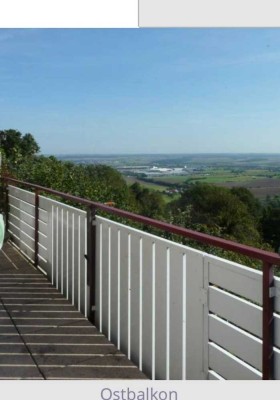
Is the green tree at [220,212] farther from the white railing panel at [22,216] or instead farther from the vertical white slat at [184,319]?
the vertical white slat at [184,319]

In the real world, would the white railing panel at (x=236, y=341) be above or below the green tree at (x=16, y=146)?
below

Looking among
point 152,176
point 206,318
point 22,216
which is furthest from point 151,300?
point 152,176

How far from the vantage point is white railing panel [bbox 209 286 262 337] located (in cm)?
175

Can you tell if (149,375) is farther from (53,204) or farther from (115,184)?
(115,184)

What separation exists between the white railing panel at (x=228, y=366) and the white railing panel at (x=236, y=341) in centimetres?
2

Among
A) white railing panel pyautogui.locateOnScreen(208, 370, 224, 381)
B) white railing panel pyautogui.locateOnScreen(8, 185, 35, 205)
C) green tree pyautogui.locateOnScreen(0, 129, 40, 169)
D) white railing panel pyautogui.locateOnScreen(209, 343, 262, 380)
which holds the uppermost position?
green tree pyautogui.locateOnScreen(0, 129, 40, 169)

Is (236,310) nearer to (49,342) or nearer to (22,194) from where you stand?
(49,342)

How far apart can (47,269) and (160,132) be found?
13.1m

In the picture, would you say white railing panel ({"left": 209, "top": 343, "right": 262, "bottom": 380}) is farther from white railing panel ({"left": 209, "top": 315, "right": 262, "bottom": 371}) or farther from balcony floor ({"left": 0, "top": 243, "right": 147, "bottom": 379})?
balcony floor ({"left": 0, "top": 243, "right": 147, "bottom": 379})

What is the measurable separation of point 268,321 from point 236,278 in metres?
0.21

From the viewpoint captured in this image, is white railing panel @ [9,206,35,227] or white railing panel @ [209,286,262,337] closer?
white railing panel @ [209,286,262,337]

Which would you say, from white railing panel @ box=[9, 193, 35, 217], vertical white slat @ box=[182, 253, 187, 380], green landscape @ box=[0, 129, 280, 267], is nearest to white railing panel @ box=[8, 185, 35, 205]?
white railing panel @ box=[9, 193, 35, 217]

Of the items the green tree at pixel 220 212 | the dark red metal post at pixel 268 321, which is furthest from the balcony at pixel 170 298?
A: the green tree at pixel 220 212

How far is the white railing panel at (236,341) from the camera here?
1751 millimetres
